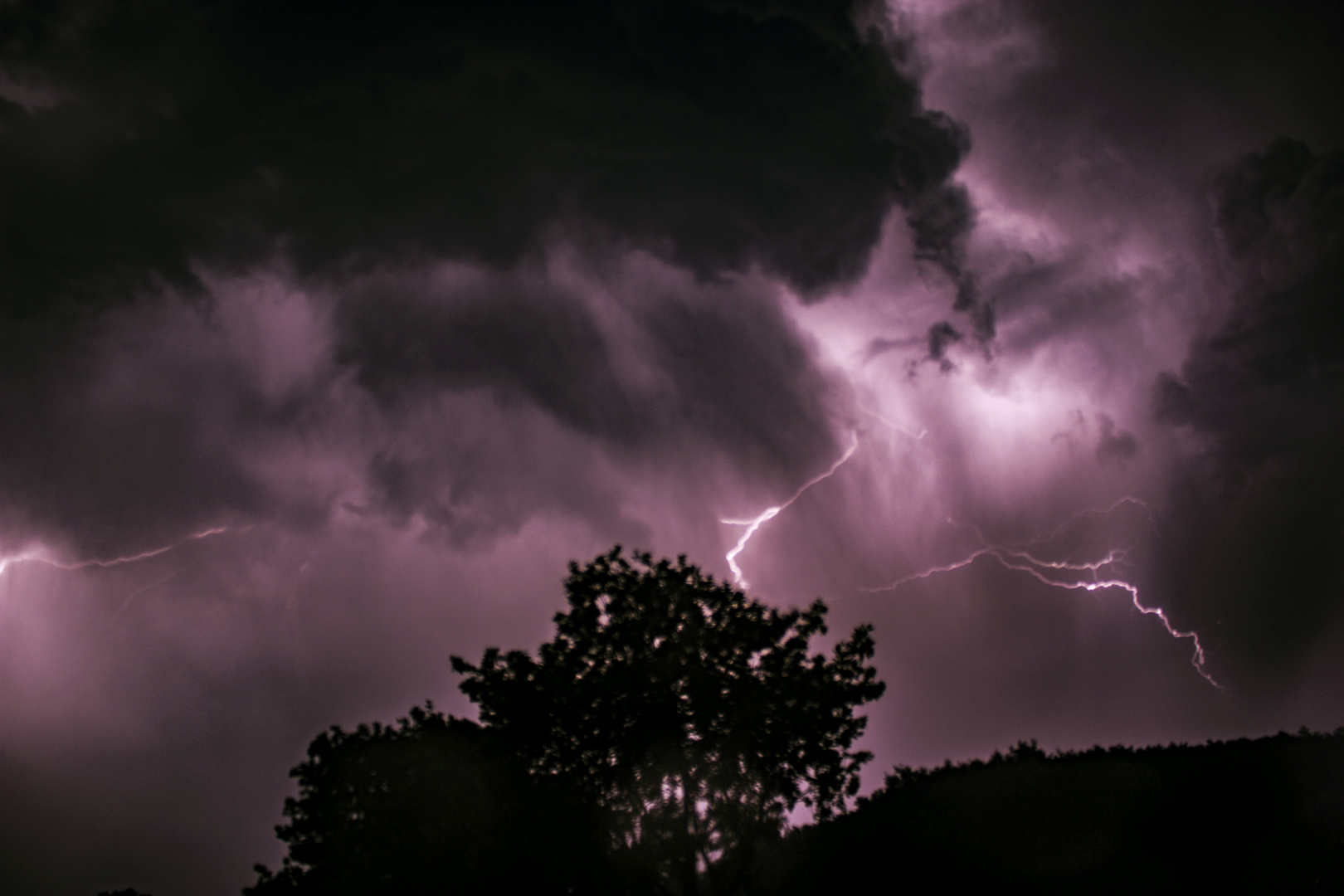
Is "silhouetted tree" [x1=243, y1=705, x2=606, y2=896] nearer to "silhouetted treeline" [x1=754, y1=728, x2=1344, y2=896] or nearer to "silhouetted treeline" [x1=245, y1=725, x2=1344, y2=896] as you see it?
"silhouetted treeline" [x1=245, y1=725, x2=1344, y2=896]

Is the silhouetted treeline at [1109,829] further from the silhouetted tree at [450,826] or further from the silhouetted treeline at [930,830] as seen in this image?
the silhouetted tree at [450,826]

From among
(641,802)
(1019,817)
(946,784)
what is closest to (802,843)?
(946,784)

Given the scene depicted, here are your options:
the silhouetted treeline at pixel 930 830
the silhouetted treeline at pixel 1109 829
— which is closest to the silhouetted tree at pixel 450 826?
the silhouetted treeline at pixel 930 830

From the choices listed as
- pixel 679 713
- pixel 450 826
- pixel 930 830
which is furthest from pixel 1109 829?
pixel 450 826

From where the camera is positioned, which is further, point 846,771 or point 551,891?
point 846,771

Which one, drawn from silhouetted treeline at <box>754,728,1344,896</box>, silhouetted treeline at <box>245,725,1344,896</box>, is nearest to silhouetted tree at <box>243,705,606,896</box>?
silhouetted treeline at <box>245,725,1344,896</box>

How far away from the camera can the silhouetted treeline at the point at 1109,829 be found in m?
19.1

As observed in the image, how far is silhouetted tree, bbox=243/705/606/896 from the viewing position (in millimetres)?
19344

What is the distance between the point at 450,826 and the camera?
19.7 m

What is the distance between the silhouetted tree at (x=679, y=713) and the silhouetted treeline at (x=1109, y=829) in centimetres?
202

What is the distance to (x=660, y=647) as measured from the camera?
20.1 meters

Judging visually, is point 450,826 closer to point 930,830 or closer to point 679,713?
point 679,713

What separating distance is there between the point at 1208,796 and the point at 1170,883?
4.42 meters

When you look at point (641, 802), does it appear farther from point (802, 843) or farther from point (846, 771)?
point (802, 843)
